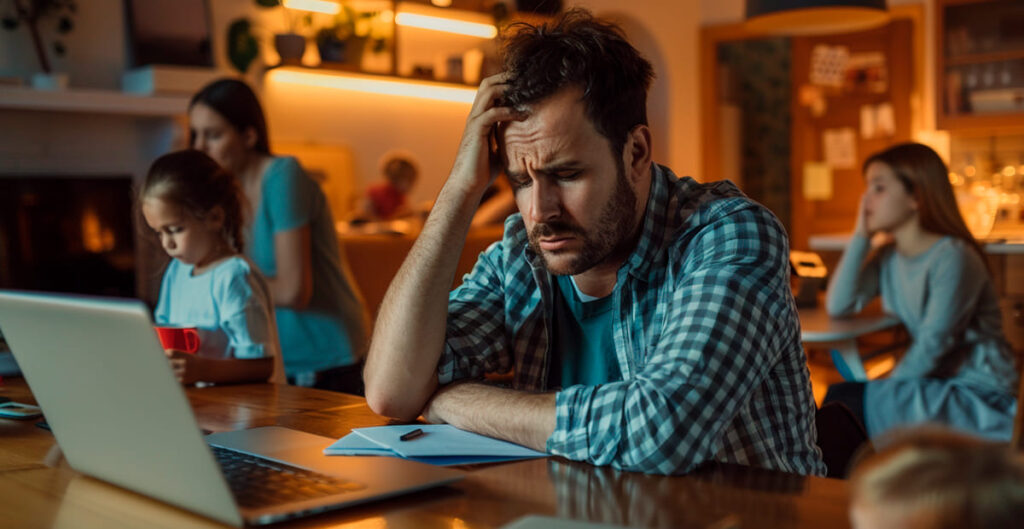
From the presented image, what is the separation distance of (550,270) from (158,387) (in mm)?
632

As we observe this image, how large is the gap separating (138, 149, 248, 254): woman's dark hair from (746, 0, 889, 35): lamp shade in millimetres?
2083

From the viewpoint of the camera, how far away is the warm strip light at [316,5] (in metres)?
5.23

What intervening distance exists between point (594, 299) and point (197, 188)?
977 mm

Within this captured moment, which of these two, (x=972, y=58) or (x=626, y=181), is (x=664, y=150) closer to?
(x=972, y=58)

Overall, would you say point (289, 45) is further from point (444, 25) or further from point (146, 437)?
point (146, 437)

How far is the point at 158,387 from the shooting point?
801mm

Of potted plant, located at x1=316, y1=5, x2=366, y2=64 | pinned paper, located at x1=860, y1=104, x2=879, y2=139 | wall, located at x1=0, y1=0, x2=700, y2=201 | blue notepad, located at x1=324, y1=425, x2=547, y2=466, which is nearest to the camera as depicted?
blue notepad, located at x1=324, y1=425, x2=547, y2=466

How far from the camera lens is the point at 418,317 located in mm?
1364

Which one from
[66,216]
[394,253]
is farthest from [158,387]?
[66,216]

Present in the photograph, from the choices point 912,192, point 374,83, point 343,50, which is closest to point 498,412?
point 912,192

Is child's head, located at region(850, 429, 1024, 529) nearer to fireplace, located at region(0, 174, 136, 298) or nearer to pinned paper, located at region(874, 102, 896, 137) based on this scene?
fireplace, located at region(0, 174, 136, 298)

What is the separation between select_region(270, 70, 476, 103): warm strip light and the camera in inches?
211

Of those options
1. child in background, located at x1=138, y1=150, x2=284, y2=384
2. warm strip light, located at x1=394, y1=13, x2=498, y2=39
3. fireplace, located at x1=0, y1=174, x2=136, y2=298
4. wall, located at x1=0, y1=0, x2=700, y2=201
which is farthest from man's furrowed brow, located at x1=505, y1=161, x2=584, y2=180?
warm strip light, located at x1=394, y1=13, x2=498, y2=39

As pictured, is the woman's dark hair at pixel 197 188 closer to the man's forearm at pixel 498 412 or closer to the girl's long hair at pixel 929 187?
the man's forearm at pixel 498 412
